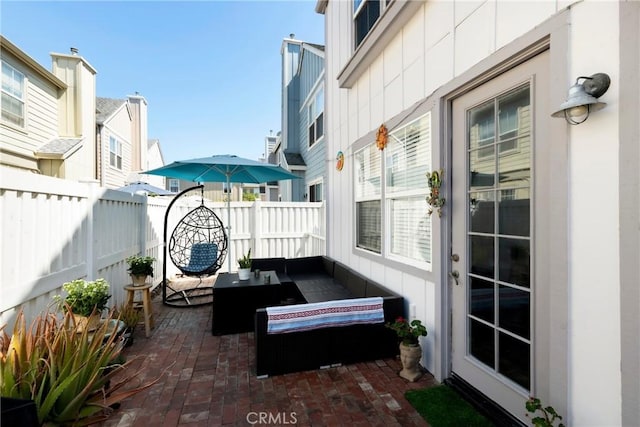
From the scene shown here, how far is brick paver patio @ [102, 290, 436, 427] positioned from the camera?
2096 millimetres

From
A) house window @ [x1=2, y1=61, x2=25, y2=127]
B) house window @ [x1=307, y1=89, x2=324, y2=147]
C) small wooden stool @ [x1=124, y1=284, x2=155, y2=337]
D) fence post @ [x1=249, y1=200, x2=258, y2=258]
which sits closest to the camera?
small wooden stool @ [x1=124, y1=284, x2=155, y2=337]

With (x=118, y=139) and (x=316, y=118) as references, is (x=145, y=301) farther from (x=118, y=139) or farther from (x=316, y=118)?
(x=118, y=139)

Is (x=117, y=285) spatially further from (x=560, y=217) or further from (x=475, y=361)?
(x=560, y=217)

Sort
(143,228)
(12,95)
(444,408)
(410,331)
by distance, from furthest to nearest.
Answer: (12,95)
(143,228)
(410,331)
(444,408)

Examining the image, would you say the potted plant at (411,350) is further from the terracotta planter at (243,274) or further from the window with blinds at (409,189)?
the terracotta planter at (243,274)

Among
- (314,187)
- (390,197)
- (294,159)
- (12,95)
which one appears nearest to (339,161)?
(390,197)

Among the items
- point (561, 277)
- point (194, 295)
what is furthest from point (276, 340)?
point (194, 295)

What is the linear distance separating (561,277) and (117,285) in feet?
15.8

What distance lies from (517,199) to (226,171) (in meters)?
4.55

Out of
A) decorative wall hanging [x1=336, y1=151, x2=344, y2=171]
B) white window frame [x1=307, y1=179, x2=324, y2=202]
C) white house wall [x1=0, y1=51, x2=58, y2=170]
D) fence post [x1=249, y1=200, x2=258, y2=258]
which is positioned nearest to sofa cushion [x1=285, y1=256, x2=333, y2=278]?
decorative wall hanging [x1=336, y1=151, x2=344, y2=171]

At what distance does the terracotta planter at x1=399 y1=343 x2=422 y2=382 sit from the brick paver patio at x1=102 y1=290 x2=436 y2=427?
0.06 meters

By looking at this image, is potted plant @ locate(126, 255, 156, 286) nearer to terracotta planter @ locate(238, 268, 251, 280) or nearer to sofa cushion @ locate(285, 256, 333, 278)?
terracotta planter @ locate(238, 268, 251, 280)

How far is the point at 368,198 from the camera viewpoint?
13.2ft

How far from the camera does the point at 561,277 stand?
1569mm
